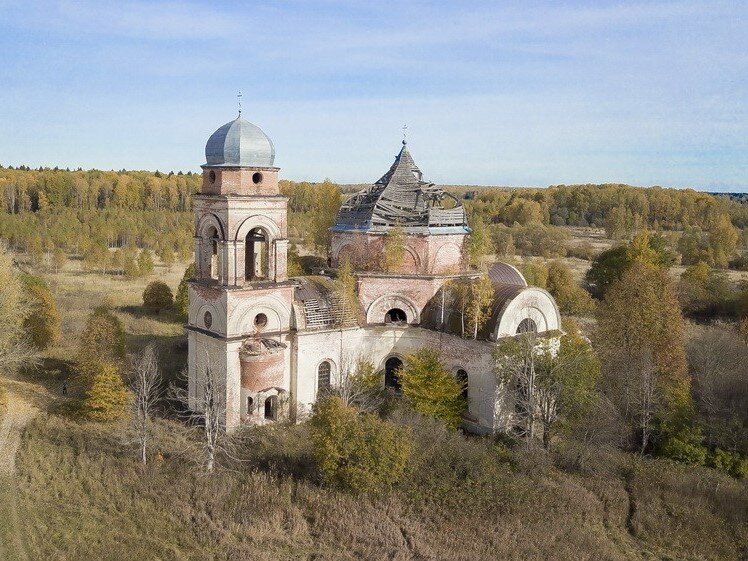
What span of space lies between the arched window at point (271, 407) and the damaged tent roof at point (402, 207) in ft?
25.2

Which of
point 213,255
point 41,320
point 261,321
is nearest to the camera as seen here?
point 261,321

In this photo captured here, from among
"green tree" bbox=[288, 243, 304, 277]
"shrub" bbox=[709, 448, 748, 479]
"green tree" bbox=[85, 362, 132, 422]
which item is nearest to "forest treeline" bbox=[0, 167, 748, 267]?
"green tree" bbox=[288, 243, 304, 277]

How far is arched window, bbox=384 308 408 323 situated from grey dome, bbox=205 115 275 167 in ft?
24.9

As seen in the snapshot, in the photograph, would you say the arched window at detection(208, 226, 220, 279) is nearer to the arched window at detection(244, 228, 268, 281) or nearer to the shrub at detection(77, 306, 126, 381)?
the arched window at detection(244, 228, 268, 281)

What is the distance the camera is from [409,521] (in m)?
17.3

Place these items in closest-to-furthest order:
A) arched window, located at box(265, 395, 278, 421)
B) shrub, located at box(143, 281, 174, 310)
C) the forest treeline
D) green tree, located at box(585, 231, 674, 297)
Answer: arched window, located at box(265, 395, 278, 421), shrub, located at box(143, 281, 174, 310), green tree, located at box(585, 231, 674, 297), the forest treeline

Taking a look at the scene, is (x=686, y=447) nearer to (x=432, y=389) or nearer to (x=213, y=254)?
(x=432, y=389)

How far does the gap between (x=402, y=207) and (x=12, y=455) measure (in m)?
16.5

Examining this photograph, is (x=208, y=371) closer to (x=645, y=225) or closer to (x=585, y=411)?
(x=585, y=411)

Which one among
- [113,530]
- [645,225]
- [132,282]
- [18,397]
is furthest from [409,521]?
[645,225]

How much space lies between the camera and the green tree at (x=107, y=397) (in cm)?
2278

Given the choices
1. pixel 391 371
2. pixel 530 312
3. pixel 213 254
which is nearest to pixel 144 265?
pixel 213 254

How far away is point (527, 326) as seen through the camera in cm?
2494

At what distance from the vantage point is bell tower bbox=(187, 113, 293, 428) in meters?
22.6
